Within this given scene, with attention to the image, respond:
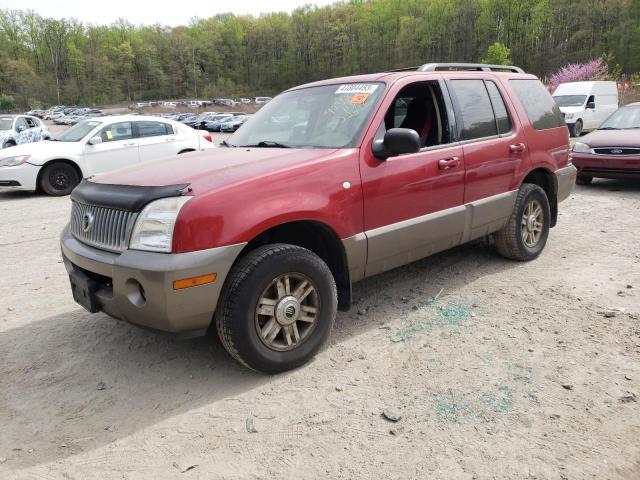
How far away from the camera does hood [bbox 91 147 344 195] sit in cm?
311

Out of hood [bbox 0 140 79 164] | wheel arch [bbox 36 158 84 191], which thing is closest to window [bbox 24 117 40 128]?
hood [bbox 0 140 79 164]

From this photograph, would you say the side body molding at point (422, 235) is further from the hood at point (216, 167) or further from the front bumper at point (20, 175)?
the front bumper at point (20, 175)

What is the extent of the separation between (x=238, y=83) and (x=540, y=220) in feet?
434

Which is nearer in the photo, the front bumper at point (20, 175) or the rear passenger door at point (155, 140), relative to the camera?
the front bumper at point (20, 175)

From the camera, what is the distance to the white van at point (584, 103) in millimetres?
20172

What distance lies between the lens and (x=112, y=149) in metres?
10.8

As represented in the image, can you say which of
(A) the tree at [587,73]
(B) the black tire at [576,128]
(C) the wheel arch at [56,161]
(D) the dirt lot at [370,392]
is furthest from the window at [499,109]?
(A) the tree at [587,73]

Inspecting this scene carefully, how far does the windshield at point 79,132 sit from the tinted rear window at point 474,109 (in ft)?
28.4

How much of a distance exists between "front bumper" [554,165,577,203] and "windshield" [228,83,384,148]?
2.60 m

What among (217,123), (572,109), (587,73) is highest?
(587,73)

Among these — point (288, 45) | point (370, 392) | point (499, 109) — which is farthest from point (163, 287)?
point (288, 45)

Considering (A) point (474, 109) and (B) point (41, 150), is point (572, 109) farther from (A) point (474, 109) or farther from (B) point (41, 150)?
(B) point (41, 150)

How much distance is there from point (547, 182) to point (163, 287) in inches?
169

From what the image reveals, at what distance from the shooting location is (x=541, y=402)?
9.54ft
